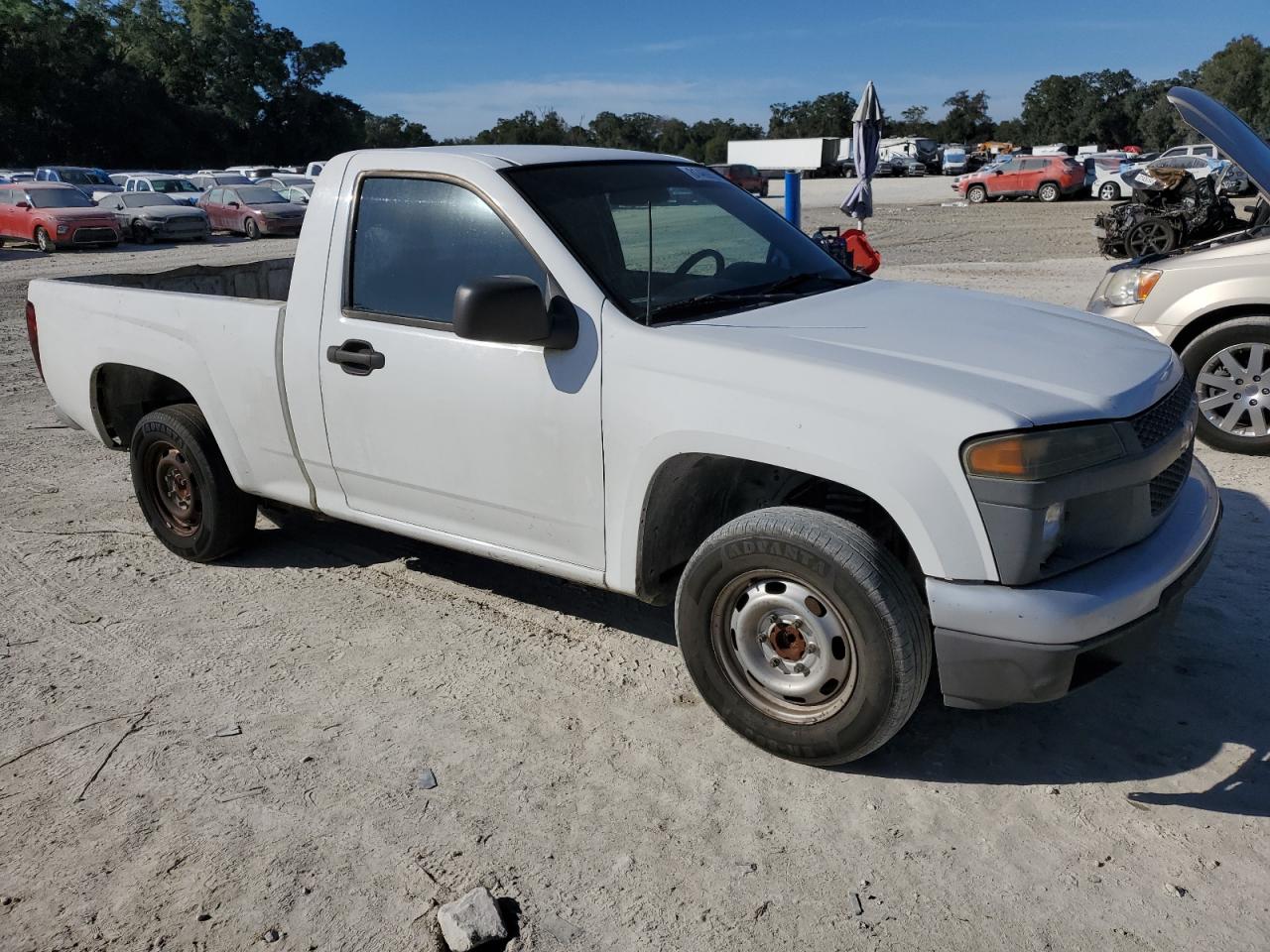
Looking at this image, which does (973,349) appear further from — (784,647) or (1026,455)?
(784,647)

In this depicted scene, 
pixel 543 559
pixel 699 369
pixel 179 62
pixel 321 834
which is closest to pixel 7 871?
pixel 321 834

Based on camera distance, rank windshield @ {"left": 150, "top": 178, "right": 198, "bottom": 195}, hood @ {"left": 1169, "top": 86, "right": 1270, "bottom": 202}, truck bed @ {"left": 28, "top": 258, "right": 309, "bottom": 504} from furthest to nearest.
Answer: windshield @ {"left": 150, "top": 178, "right": 198, "bottom": 195} → hood @ {"left": 1169, "top": 86, "right": 1270, "bottom": 202} → truck bed @ {"left": 28, "top": 258, "right": 309, "bottom": 504}

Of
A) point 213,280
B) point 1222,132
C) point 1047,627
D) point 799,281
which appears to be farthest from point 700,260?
point 1222,132

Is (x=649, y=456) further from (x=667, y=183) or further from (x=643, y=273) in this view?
(x=667, y=183)

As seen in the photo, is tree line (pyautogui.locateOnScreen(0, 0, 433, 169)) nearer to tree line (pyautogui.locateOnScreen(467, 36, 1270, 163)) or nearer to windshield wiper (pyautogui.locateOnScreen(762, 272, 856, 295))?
tree line (pyautogui.locateOnScreen(467, 36, 1270, 163))

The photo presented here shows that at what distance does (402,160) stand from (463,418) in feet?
3.53

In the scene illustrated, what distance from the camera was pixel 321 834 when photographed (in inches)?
118

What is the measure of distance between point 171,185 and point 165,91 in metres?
48.3

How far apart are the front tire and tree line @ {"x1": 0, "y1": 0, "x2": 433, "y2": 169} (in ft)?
185

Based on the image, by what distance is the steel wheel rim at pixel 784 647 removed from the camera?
3.10m

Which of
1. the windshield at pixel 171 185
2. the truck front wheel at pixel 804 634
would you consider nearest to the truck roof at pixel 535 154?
the truck front wheel at pixel 804 634

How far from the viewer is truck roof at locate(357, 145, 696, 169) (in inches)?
152

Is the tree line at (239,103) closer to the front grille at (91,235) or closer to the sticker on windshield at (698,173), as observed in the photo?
the front grille at (91,235)

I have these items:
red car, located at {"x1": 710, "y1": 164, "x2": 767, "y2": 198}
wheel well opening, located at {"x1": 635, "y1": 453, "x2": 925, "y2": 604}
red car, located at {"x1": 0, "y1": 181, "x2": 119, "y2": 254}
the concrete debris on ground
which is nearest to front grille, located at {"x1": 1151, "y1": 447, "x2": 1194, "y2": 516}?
wheel well opening, located at {"x1": 635, "y1": 453, "x2": 925, "y2": 604}
